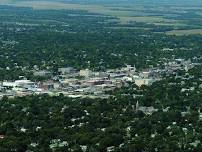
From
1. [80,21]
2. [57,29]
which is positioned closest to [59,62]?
[57,29]

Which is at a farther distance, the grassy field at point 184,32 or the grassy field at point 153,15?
the grassy field at point 153,15

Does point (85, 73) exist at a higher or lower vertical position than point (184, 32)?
higher

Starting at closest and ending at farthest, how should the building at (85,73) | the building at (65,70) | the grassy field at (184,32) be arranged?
the building at (85,73) → the building at (65,70) → the grassy field at (184,32)

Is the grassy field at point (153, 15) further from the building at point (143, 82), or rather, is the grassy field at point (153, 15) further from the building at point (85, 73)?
the building at point (143, 82)

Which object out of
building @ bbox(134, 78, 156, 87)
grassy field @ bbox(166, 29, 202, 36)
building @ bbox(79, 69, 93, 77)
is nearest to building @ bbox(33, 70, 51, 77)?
building @ bbox(79, 69, 93, 77)

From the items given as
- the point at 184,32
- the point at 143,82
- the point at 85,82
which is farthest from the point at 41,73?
the point at 184,32

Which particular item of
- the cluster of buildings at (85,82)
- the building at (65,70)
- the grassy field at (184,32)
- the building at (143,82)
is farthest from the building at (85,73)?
A: the grassy field at (184,32)

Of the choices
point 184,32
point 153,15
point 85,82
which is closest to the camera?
point 85,82

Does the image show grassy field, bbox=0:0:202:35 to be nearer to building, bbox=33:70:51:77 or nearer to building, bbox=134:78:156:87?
building, bbox=33:70:51:77

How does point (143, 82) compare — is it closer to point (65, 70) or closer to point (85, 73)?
point (85, 73)

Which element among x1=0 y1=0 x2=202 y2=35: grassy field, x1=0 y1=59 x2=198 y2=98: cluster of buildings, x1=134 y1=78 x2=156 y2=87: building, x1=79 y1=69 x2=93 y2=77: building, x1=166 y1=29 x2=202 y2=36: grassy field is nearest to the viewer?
x1=0 y1=59 x2=198 y2=98: cluster of buildings
